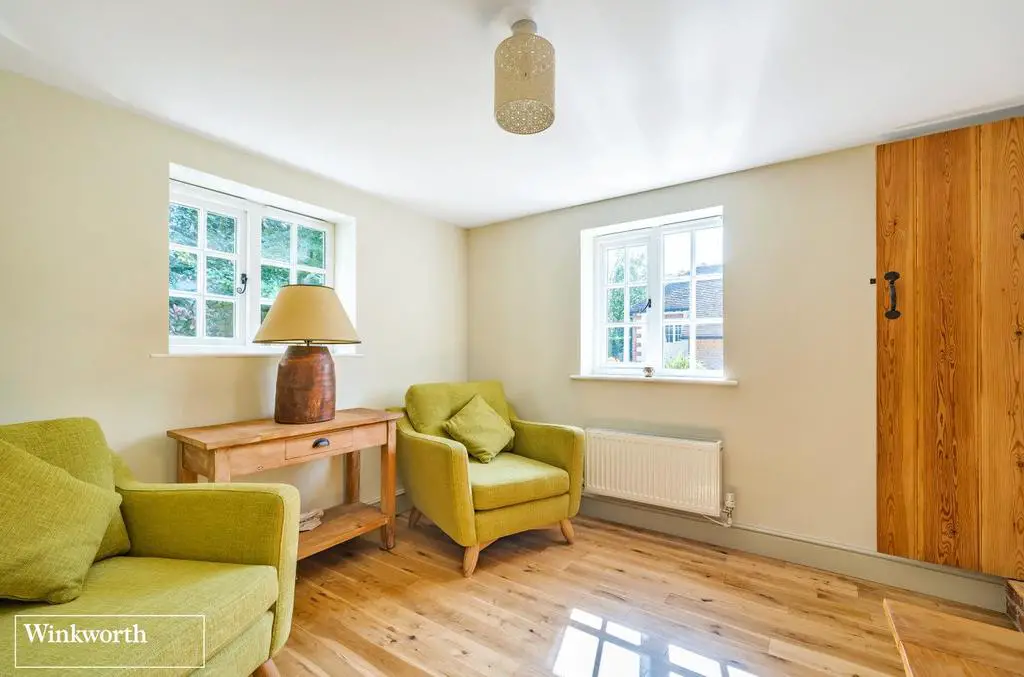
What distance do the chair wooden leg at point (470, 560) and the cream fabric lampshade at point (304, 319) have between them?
A: 1179mm

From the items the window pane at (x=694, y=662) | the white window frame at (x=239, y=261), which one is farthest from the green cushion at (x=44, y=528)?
the window pane at (x=694, y=662)

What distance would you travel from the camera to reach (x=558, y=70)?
165 cm

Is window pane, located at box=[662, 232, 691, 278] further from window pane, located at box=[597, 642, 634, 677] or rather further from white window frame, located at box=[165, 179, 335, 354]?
white window frame, located at box=[165, 179, 335, 354]

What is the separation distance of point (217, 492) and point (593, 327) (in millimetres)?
2385

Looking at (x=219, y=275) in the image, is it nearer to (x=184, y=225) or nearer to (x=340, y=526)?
(x=184, y=225)

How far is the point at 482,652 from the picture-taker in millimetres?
1660

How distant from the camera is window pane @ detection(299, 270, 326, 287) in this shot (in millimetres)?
2820

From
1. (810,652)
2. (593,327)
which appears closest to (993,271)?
(810,652)

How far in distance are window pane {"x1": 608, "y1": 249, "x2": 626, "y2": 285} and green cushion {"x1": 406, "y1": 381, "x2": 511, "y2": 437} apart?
1144mm

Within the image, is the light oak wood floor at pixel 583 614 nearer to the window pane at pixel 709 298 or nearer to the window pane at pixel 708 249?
the window pane at pixel 709 298

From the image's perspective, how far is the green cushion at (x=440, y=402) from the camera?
276 centimetres

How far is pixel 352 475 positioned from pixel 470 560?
965 mm

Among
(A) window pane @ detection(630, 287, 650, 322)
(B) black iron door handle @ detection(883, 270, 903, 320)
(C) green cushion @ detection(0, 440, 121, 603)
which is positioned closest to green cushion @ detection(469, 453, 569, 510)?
(A) window pane @ detection(630, 287, 650, 322)

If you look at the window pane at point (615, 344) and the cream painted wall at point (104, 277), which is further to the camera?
the window pane at point (615, 344)
